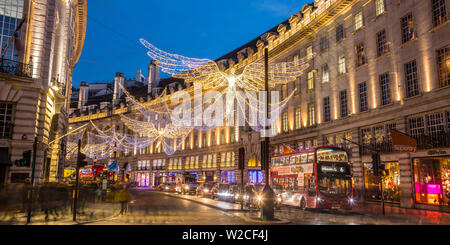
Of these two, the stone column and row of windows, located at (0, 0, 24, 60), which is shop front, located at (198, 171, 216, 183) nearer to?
the stone column

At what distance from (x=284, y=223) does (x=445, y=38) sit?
638 inches

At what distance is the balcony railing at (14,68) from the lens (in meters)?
21.3

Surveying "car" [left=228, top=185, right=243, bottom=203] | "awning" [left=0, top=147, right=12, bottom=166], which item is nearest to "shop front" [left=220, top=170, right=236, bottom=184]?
Result: "car" [left=228, top=185, right=243, bottom=203]

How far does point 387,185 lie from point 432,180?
4.31 meters

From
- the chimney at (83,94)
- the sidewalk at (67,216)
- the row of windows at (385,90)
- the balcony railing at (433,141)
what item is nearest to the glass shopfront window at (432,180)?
the balcony railing at (433,141)

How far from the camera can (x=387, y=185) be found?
27.3m

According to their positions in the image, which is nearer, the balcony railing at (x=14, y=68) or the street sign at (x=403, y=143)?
the balcony railing at (x=14, y=68)

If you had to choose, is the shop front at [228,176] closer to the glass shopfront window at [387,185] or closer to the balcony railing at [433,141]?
the glass shopfront window at [387,185]

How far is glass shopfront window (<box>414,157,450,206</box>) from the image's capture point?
73.0 ft

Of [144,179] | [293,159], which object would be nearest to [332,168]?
[293,159]

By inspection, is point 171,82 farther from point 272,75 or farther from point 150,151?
point 272,75

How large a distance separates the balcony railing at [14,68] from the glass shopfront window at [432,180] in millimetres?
25407

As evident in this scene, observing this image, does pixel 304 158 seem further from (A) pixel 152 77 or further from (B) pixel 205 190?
(A) pixel 152 77

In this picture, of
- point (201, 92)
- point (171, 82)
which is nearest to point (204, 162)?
point (201, 92)
